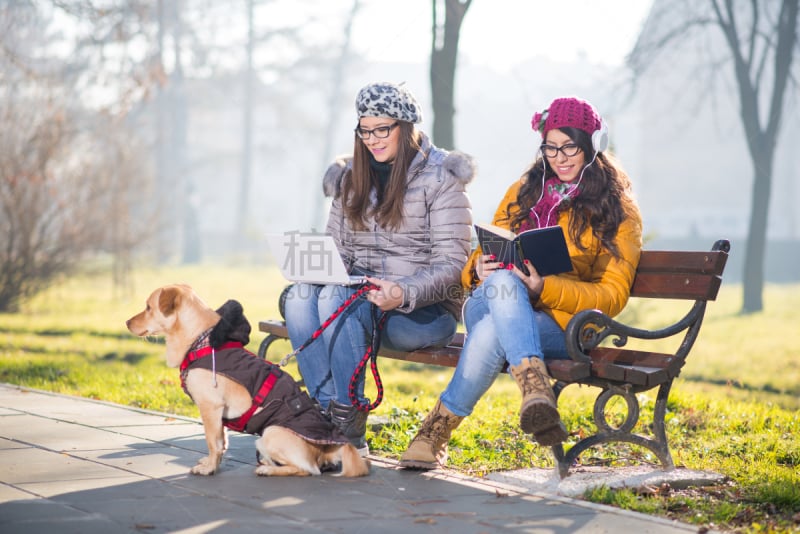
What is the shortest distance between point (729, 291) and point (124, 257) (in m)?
15.8

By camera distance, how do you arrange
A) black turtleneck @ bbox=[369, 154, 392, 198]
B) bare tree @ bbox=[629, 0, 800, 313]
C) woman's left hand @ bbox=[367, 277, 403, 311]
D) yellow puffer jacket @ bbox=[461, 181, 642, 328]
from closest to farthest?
yellow puffer jacket @ bbox=[461, 181, 642, 328]
woman's left hand @ bbox=[367, 277, 403, 311]
black turtleneck @ bbox=[369, 154, 392, 198]
bare tree @ bbox=[629, 0, 800, 313]

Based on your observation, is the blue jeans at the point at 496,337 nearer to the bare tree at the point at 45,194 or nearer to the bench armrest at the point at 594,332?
the bench armrest at the point at 594,332

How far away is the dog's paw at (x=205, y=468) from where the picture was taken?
4.08 m

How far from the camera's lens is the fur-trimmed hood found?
15.9 ft

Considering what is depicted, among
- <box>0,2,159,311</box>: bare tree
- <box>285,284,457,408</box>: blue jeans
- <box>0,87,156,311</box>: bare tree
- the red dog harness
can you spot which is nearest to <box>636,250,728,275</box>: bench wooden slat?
<box>285,284,457,408</box>: blue jeans

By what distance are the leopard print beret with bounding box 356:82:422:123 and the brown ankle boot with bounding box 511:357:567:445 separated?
1.53 m

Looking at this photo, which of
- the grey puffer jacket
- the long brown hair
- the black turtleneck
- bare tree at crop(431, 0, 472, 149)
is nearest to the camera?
the grey puffer jacket

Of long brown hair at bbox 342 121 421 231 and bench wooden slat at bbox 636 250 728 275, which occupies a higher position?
long brown hair at bbox 342 121 421 231

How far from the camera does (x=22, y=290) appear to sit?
13.2 metres

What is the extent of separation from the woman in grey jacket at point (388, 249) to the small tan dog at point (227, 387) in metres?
0.47

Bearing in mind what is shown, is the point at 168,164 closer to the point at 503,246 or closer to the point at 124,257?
the point at 124,257

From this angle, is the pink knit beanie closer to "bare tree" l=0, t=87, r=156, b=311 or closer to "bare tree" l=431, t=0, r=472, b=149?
"bare tree" l=431, t=0, r=472, b=149

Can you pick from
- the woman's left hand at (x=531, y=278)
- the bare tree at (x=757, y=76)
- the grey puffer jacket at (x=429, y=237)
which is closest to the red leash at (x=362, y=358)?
the grey puffer jacket at (x=429, y=237)

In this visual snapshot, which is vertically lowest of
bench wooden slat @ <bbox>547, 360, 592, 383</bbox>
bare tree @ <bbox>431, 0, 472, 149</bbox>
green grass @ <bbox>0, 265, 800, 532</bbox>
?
green grass @ <bbox>0, 265, 800, 532</bbox>
